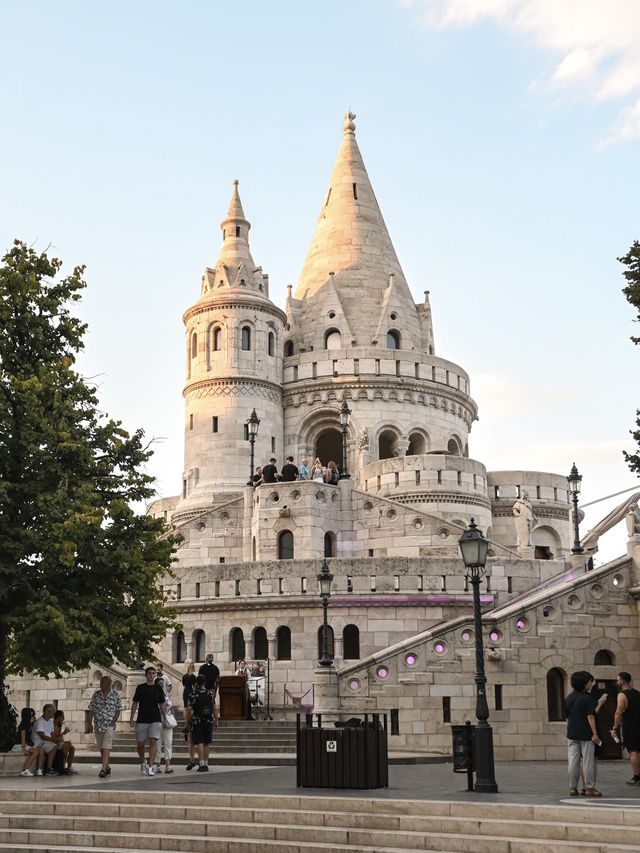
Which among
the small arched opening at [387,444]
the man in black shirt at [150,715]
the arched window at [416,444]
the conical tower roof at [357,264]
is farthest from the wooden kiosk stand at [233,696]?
the conical tower roof at [357,264]

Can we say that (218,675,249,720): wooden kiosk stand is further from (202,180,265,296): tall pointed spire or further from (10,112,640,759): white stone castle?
(202,180,265,296): tall pointed spire

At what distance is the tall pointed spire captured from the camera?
46.6 metres

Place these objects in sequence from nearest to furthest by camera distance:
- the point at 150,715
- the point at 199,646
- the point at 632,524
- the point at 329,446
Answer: the point at 150,715, the point at 632,524, the point at 199,646, the point at 329,446

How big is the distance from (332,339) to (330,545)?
14.9m

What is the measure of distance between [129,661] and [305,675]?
10158mm

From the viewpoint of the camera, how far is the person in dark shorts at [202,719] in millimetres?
17297

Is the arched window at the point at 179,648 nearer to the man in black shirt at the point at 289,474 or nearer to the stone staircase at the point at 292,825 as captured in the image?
the man in black shirt at the point at 289,474

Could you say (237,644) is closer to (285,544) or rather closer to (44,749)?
(285,544)

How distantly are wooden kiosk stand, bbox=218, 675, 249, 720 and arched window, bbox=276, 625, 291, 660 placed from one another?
4.79 m

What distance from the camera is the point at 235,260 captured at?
4753cm

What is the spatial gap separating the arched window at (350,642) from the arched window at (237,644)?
9.81 feet

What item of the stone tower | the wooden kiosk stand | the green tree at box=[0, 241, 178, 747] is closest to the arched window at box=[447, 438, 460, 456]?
the stone tower

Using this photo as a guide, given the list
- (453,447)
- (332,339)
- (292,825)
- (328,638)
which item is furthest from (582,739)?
(332,339)

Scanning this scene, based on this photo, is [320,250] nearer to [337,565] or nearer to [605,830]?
[337,565]
